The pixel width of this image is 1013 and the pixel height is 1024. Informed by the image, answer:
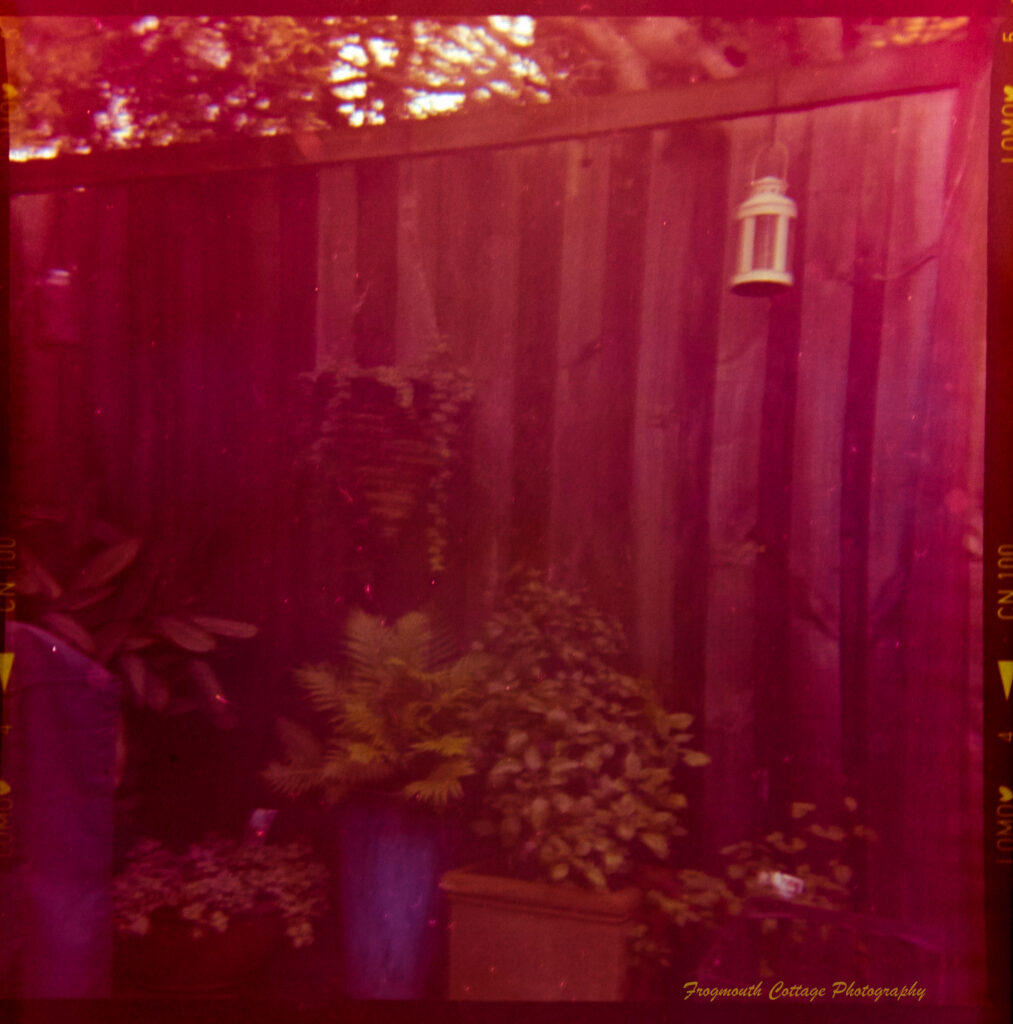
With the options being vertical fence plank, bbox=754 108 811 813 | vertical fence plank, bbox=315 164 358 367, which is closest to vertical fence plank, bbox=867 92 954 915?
vertical fence plank, bbox=754 108 811 813

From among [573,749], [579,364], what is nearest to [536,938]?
[573,749]

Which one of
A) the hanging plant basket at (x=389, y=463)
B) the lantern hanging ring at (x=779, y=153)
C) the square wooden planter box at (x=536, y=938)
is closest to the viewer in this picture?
the square wooden planter box at (x=536, y=938)

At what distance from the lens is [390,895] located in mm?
2533

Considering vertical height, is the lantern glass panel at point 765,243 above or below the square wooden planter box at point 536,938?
above

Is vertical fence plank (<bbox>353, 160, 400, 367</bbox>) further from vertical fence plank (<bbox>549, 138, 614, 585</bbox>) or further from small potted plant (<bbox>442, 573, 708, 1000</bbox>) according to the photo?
small potted plant (<bbox>442, 573, 708, 1000</bbox>)

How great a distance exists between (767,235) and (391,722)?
163 centimetres

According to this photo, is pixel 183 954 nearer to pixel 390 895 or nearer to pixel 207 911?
pixel 207 911

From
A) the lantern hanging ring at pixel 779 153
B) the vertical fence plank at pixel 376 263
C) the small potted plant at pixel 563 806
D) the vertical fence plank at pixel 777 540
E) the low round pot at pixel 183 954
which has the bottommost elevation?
the low round pot at pixel 183 954

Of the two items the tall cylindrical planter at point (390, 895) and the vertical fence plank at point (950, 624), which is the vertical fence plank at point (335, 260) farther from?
the vertical fence plank at point (950, 624)

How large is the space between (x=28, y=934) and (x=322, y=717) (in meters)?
0.88

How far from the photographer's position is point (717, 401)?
2609 mm

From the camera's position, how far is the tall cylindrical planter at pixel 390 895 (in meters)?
2.52

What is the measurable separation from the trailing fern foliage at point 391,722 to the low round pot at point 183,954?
406 mm

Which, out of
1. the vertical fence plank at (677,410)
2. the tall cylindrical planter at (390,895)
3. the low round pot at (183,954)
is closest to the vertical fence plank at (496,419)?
the vertical fence plank at (677,410)
